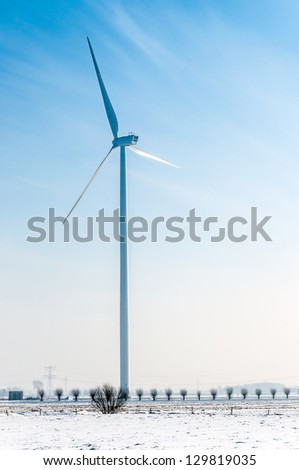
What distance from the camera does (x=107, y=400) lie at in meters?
59.9

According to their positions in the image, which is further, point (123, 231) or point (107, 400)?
point (123, 231)

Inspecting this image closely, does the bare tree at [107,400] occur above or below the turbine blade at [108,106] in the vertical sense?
below

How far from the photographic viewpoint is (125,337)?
9656 cm

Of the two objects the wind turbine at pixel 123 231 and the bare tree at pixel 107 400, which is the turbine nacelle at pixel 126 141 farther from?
A: the bare tree at pixel 107 400

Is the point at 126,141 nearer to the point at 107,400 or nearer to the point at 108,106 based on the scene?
the point at 108,106

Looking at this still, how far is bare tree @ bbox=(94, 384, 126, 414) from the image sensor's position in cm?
5938

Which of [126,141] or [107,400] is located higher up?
[126,141]

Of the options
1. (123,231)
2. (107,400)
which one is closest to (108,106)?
(123,231)

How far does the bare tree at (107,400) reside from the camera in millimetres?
59375

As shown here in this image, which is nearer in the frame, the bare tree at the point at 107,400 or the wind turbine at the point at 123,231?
the bare tree at the point at 107,400

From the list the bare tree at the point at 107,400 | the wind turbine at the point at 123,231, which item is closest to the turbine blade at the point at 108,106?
the wind turbine at the point at 123,231

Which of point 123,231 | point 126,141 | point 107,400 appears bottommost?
point 107,400

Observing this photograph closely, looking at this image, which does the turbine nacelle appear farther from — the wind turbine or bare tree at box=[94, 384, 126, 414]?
bare tree at box=[94, 384, 126, 414]

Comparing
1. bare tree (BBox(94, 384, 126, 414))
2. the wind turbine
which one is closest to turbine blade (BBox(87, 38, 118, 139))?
the wind turbine
